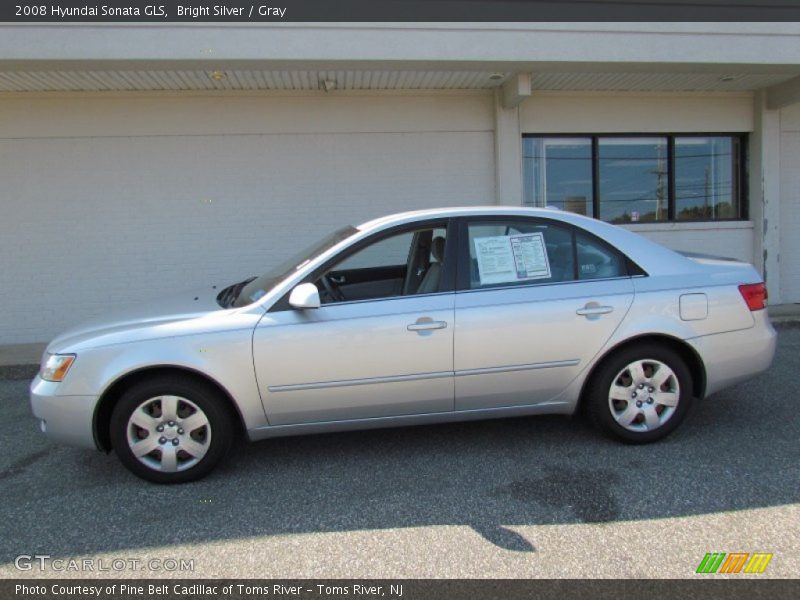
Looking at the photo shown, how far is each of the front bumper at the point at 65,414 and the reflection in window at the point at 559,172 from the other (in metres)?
6.71

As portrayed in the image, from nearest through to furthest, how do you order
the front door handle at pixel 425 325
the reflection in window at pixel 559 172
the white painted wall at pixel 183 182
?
the front door handle at pixel 425 325 < the white painted wall at pixel 183 182 < the reflection in window at pixel 559 172

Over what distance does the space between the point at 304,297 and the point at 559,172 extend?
6.30 metres

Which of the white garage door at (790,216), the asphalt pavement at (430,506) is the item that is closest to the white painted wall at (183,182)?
the asphalt pavement at (430,506)

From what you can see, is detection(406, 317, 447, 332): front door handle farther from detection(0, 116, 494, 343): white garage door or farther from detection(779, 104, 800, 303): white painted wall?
detection(779, 104, 800, 303): white painted wall

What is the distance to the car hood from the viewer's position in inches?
138

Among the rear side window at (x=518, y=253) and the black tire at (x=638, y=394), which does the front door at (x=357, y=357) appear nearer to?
the rear side window at (x=518, y=253)

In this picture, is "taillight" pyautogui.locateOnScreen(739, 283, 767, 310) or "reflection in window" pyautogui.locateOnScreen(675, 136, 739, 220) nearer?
"taillight" pyautogui.locateOnScreen(739, 283, 767, 310)

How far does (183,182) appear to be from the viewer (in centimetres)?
780

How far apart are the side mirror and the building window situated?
5826mm

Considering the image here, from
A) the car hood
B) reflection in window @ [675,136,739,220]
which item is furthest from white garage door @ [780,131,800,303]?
the car hood

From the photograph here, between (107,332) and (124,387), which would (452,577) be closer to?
(124,387)

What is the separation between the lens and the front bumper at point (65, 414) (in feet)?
11.3

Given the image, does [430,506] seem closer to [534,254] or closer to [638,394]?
[638,394]

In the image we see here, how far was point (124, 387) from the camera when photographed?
356 cm
